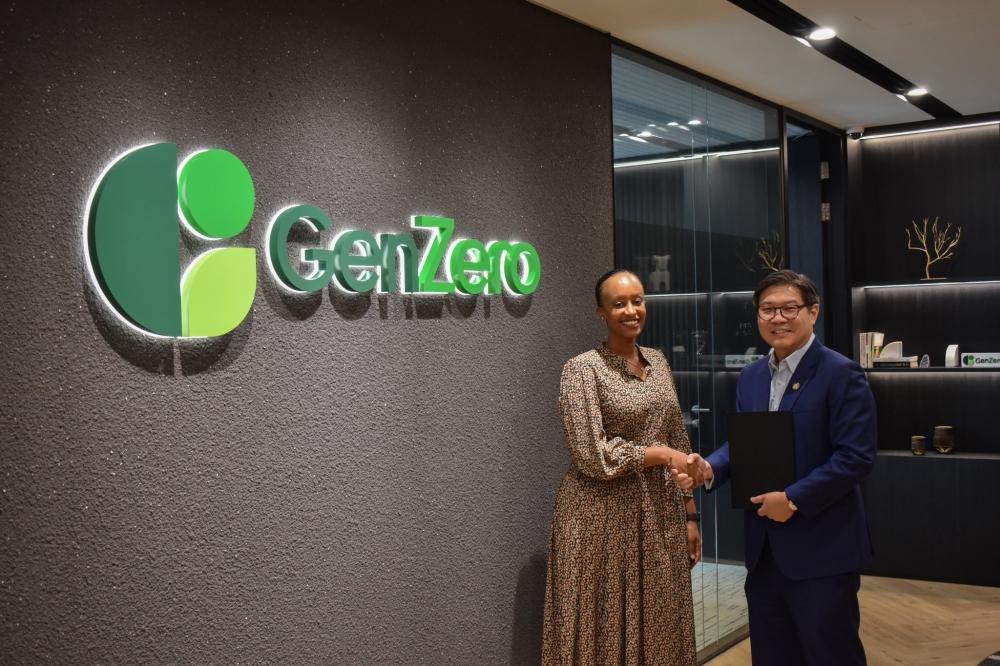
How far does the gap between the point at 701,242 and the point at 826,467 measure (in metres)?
2.05

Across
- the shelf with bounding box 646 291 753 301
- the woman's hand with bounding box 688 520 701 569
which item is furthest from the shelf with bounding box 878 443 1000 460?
the woman's hand with bounding box 688 520 701 569

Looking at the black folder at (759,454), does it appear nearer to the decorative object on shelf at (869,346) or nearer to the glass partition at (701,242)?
the glass partition at (701,242)

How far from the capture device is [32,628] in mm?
2068

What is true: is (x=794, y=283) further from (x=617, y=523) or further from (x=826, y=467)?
(x=617, y=523)

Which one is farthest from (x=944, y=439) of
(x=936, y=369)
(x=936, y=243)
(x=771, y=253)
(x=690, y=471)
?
(x=690, y=471)

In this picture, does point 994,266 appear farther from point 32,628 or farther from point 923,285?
point 32,628

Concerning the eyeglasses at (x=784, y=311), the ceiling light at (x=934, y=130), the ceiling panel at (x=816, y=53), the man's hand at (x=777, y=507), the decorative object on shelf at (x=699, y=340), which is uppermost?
the ceiling panel at (x=816, y=53)

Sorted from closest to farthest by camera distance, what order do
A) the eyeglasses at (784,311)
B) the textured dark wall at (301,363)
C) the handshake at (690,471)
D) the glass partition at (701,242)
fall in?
the textured dark wall at (301,363)
the eyeglasses at (784,311)
the handshake at (690,471)
the glass partition at (701,242)

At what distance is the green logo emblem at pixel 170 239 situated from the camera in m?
2.20

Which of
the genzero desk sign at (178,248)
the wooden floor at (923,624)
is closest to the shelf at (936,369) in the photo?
the wooden floor at (923,624)

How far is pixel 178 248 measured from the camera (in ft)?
7.63

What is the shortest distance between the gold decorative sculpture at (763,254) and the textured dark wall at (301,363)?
1433 mm

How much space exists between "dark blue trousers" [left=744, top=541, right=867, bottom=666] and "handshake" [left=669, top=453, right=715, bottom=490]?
290mm

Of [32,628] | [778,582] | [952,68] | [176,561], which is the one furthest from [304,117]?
[952,68]
